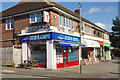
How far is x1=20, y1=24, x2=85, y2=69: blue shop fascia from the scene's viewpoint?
1491cm

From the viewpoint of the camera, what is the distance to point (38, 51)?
16.2 m

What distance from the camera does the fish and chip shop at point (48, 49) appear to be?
1490 centimetres

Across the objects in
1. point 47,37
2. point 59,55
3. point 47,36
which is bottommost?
point 59,55

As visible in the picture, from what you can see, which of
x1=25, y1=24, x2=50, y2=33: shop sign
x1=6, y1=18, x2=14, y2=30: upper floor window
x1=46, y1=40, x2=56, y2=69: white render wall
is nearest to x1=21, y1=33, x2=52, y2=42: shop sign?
x1=46, y1=40, x2=56, y2=69: white render wall

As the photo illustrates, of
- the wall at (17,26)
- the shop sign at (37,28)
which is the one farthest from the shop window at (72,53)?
the wall at (17,26)

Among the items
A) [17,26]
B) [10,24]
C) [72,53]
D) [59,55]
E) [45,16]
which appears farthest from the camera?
[10,24]

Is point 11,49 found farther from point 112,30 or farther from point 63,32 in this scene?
point 112,30

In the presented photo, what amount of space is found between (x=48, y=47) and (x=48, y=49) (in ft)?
0.69

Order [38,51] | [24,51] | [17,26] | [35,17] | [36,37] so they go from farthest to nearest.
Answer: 1. [17,26]
2. [24,51]
3. [35,17]
4. [38,51]
5. [36,37]

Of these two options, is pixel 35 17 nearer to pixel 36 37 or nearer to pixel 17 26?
pixel 36 37

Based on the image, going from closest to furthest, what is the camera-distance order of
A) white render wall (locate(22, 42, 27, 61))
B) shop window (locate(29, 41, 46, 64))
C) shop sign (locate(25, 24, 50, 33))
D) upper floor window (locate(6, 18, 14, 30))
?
shop sign (locate(25, 24, 50, 33))
shop window (locate(29, 41, 46, 64))
white render wall (locate(22, 42, 27, 61))
upper floor window (locate(6, 18, 14, 30))

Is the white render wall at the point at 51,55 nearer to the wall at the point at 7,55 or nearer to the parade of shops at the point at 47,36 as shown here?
the parade of shops at the point at 47,36

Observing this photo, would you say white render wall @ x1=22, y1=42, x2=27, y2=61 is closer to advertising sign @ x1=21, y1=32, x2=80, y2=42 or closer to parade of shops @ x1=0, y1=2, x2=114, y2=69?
parade of shops @ x1=0, y1=2, x2=114, y2=69

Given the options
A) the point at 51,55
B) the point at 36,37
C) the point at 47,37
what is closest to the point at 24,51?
the point at 36,37
